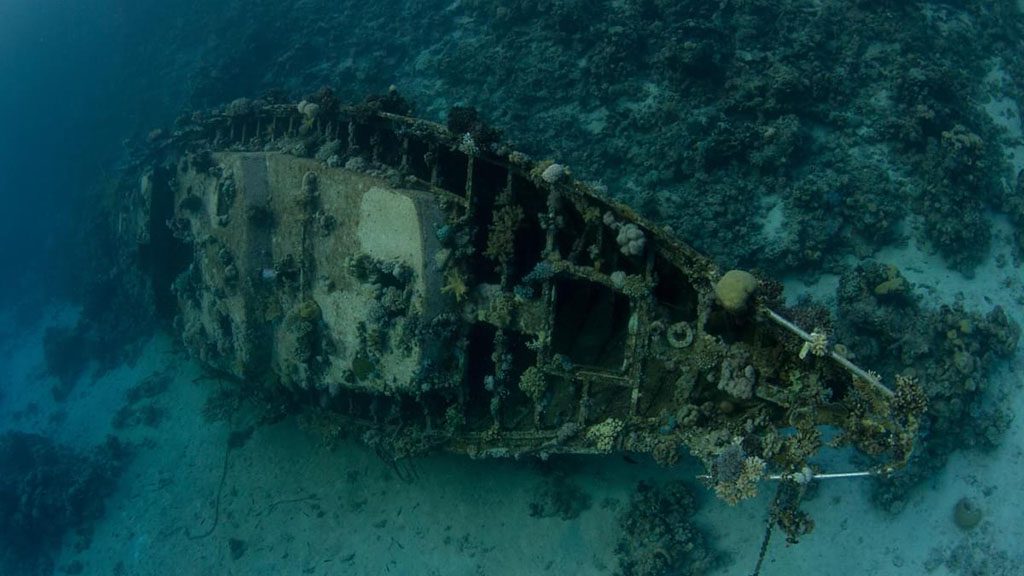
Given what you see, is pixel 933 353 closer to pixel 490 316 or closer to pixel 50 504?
pixel 490 316

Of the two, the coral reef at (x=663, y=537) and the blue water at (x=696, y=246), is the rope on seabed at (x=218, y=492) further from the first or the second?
the coral reef at (x=663, y=537)

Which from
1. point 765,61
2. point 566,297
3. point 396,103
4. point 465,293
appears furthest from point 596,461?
point 765,61

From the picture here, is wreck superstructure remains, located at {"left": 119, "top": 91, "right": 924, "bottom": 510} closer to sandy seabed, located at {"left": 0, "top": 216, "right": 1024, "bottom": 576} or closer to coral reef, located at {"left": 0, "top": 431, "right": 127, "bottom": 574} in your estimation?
sandy seabed, located at {"left": 0, "top": 216, "right": 1024, "bottom": 576}

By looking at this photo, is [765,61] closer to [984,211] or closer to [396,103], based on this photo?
[984,211]

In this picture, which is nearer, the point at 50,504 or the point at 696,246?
the point at 696,246

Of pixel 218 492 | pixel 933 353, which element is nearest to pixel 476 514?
pixel 218 492

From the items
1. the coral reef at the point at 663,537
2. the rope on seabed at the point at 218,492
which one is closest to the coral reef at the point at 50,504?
the rope on seabed at the point at 218,492

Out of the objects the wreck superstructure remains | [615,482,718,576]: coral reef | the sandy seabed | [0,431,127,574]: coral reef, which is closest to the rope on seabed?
the sandy seabed

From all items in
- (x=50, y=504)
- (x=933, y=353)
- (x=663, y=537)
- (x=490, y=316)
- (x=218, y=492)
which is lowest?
(x=50, y=504)
